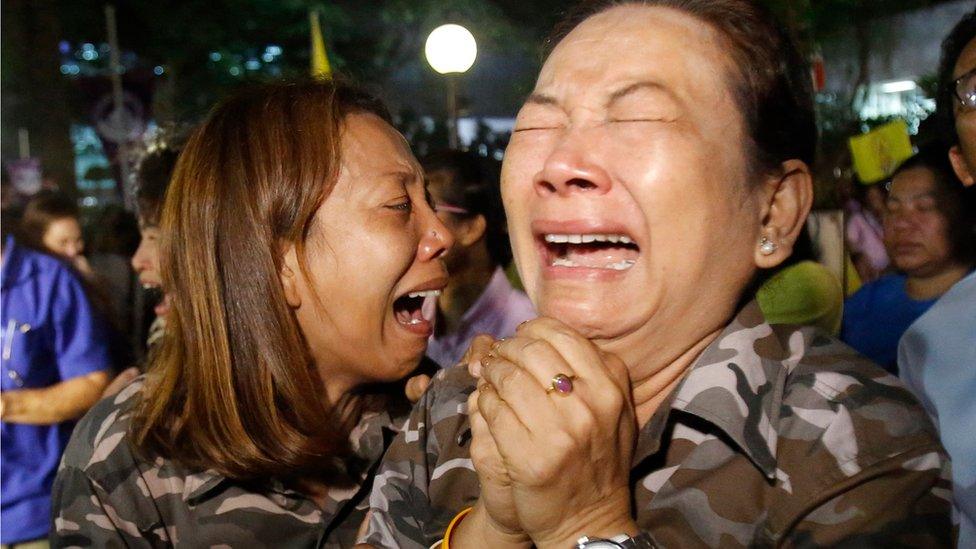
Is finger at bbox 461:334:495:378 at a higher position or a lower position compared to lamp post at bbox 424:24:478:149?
lower

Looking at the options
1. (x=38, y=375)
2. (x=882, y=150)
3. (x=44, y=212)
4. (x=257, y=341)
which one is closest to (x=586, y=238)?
(x=257, y=341)

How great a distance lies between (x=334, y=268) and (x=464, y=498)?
76 centimetres

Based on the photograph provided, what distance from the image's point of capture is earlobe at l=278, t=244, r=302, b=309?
2148 millimetres

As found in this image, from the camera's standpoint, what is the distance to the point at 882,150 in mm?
4371

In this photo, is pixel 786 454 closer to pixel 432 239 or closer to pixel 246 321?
pixel 432 239

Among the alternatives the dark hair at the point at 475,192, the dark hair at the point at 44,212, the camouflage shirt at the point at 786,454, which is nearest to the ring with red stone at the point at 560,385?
the camouflage shirt at the point at 786,454

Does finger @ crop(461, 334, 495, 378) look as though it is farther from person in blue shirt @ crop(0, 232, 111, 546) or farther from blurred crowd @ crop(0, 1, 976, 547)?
person in blue shirt @ crop(0, 232, 111, 546)

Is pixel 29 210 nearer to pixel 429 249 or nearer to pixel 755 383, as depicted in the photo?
pixel 429 249

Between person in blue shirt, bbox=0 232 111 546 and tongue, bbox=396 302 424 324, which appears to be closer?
tongue, bbox=396 302 424 324

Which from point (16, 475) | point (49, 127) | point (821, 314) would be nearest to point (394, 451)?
point (821, 314)

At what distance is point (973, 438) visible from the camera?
5.98 feet

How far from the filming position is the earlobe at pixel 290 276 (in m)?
2.15

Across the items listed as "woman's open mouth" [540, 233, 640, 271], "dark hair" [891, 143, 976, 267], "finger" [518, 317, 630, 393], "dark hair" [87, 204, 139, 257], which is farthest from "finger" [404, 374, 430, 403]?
"dark hair" [87, 204, 139, 257]

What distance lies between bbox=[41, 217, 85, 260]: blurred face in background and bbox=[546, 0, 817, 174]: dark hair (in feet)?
15.9
